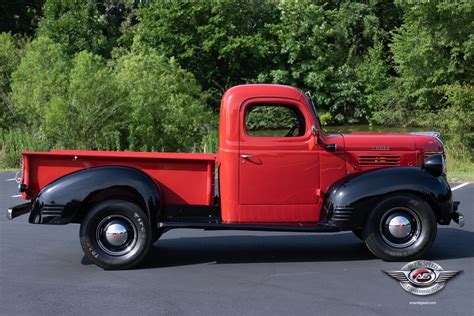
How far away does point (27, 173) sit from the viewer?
796 centimetres

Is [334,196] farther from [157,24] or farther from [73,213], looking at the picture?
[157,24]

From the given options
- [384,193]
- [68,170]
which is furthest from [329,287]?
[68,170]

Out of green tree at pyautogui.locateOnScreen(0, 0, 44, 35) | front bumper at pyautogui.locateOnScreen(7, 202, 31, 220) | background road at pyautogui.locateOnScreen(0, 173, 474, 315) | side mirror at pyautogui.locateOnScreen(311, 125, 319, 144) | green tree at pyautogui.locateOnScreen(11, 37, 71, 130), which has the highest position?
green tree at pyautogui.locateOnScreen(0, 0, 44, 35)

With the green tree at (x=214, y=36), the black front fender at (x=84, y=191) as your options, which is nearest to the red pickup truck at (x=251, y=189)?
the black front fender at (x=84, y=191)

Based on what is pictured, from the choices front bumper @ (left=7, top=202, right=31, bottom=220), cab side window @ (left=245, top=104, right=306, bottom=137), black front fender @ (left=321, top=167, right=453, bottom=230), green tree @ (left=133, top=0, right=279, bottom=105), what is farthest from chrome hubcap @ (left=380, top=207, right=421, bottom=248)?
green tree @ (left=133, top=0, right=279, bottom=105)

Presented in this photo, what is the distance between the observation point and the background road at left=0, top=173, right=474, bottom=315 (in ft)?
20.9

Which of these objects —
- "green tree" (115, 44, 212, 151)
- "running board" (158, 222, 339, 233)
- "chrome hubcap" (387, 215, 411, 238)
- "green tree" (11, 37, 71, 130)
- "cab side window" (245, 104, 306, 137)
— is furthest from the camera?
"green tree" (11, 37, 71, 130)

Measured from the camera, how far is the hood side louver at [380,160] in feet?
27.4

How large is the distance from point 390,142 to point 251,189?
178cm

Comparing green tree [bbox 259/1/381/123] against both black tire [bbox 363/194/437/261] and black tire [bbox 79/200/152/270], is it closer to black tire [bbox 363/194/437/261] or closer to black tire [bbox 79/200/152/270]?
black tire [bbox 363/194/437/261]

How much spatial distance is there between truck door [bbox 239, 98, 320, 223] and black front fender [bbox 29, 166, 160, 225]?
3.54 feet

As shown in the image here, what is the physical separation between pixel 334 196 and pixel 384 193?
56cm

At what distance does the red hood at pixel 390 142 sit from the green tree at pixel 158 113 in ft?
51.4

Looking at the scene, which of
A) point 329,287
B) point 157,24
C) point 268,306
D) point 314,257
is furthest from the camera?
point 157,24
